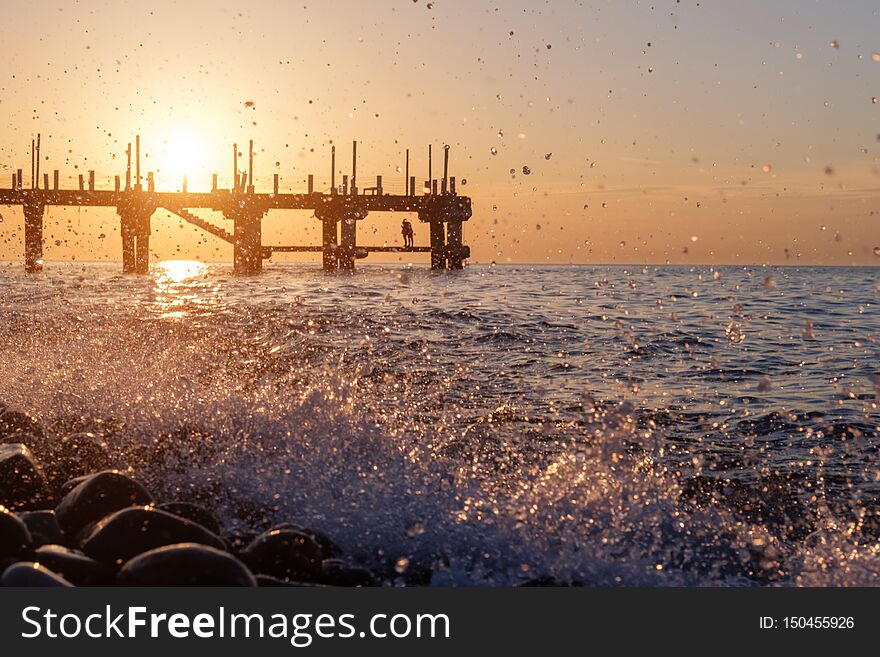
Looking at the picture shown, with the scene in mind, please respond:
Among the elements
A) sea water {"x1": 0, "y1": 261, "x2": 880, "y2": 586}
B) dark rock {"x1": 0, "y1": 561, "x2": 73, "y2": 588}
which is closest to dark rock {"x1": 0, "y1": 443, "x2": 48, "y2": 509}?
sea water {"x1": 0, "y1": 261, "x2": 880, "y2": 586}

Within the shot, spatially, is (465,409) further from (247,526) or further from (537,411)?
(247,526)

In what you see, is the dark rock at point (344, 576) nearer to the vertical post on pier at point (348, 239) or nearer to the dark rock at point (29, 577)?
the dark rock at point (29, 577)

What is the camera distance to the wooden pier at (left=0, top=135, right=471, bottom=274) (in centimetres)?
4147

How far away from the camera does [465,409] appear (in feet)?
30.6

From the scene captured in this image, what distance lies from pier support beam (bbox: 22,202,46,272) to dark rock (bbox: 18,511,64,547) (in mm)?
41015

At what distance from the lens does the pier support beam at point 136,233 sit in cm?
4172

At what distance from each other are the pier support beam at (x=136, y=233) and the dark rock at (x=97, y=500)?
1534 inches

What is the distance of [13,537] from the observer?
3.75 metres

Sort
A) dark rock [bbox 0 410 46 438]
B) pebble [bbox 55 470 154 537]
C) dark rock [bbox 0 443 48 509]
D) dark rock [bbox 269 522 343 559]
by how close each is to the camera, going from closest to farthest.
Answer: pebble [bbox 55 470 154 537] < dark rock [bbox 269 522 343 559] < dark rock [bbox 0 443 48 509] < dark rock [bbox 0 410 46 438]

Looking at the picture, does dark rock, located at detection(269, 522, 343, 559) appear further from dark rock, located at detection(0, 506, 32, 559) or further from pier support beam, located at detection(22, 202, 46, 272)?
pier support beam, located at detection(22, 202, 46, 272)

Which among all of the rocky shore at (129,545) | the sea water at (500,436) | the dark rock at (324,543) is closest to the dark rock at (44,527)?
the rocky shore at (129,545)

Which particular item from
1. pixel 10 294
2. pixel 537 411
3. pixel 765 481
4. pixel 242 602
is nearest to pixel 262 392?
pixel 537 411

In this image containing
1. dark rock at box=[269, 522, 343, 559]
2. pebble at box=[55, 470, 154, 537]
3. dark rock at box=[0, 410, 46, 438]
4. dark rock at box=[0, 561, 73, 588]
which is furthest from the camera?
dark rock at box=[0, 410, 46, 438]

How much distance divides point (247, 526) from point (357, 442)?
156cm
